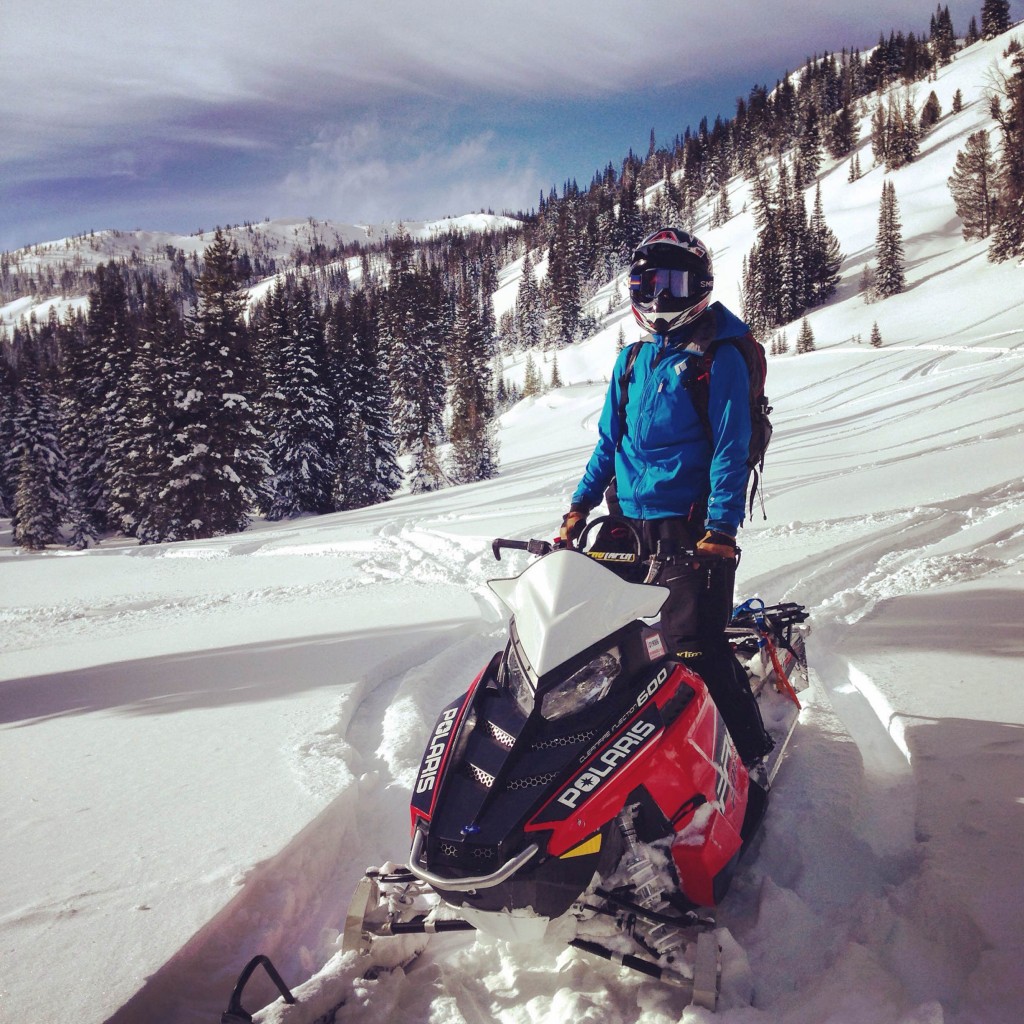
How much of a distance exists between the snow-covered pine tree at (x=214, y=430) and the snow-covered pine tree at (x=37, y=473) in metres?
12.5

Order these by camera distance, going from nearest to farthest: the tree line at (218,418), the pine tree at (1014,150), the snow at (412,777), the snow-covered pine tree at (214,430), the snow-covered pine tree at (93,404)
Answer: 1. the snow at (412,777)
2. the snow-covered pine tree at (214,430)
3. the tree line at (218,418)
4. the pine tree at (1014,150)
5. the snow-covered pine tree at (93,404)

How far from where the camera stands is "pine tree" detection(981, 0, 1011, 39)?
84250 millimetres

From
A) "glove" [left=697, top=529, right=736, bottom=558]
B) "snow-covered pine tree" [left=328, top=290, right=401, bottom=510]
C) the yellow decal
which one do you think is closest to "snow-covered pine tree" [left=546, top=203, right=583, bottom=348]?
"snow-covered pine tree" [left=328, top=290, right=401, bottom=510]

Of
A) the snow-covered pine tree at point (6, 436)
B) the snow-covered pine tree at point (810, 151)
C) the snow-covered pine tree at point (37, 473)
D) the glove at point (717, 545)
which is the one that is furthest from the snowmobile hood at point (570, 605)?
the snow-covered pine tree at point (810, 151)

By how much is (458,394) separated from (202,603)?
41082 mm

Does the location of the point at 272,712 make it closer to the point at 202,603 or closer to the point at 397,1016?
the point at 397,1016

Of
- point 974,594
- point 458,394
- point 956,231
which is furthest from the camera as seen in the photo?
point 956,231

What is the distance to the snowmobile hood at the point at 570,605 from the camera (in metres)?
2.18

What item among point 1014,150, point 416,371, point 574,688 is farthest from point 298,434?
point 1014,150

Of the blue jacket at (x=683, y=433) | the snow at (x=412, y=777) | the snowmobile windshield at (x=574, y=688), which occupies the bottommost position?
the snow at (x=412, y=777)

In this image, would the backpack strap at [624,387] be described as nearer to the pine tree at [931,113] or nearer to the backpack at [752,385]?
the backpack at [752,385]

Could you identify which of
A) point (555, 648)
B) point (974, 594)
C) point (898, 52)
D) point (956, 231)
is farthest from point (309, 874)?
point (898, 52)

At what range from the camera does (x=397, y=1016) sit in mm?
2100

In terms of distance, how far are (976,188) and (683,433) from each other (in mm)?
61814
